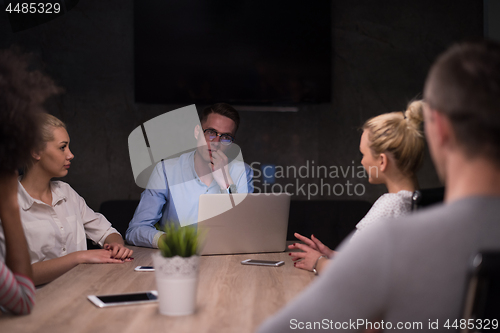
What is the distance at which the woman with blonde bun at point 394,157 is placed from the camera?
1.46 meters

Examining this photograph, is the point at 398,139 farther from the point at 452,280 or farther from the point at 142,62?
the point at 142,62

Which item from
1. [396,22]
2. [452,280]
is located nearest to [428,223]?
[452,280]

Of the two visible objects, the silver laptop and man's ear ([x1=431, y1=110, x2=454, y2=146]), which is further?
the silver laptop

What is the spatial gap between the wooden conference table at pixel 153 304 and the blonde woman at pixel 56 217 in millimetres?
92

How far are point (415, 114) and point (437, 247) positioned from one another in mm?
935

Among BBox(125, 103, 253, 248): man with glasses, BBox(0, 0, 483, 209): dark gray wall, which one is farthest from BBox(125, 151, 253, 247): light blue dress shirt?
BBox(0, 0, 483, 209): dark gray wall

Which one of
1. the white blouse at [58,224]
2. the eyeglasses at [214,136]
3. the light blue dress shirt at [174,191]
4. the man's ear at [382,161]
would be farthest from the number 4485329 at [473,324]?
the eyeglasses at [214,136]

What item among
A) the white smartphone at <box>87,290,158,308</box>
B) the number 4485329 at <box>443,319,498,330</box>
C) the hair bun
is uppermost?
the hair bun

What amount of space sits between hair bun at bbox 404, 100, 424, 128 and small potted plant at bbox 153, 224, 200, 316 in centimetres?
88

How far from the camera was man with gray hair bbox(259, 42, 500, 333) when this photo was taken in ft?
2.00

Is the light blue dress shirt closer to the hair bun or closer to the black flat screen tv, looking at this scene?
the black flat screen tv

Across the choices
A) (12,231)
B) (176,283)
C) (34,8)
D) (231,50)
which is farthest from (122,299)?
(34,8)

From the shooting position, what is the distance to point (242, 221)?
1.75 m

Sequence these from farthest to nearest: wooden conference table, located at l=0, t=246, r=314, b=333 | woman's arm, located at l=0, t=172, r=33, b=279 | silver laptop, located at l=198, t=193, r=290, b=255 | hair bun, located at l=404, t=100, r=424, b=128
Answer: silver laptop, located at l=198, t=193, r=290, b=255, hair bun, located at l=404, t=100, r=424, b=128, woman's arm, located at l=0, t=172, r=33, b=279, wooden conference table, located at l=0, t=246, r=314, b=333
